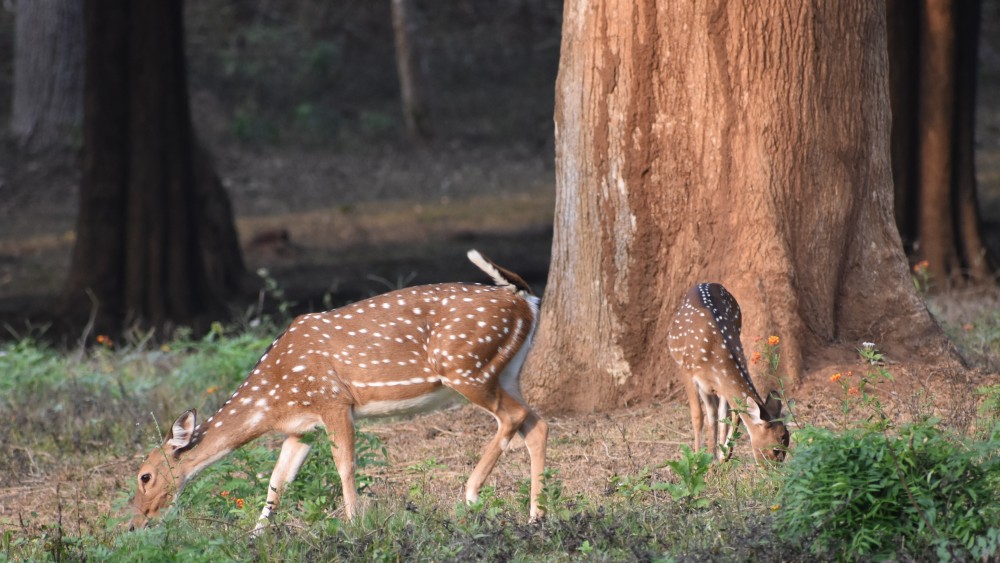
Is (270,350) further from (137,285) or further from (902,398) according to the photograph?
(137,285)

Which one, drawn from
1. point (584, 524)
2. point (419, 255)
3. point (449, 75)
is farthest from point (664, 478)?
point (449, 75)

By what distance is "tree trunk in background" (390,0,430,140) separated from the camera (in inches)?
915

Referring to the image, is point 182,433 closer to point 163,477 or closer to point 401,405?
point 163,477

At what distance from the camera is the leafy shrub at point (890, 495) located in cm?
490

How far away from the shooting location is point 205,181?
13750 millimetres

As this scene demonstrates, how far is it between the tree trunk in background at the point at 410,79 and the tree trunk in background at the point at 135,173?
1008 centimetres

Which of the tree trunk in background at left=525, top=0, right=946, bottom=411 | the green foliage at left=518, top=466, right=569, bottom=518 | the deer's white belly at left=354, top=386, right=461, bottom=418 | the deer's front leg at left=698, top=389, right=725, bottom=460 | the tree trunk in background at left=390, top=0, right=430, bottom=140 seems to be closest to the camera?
the green foliage at left=518, top=466, right=569, bottom=518

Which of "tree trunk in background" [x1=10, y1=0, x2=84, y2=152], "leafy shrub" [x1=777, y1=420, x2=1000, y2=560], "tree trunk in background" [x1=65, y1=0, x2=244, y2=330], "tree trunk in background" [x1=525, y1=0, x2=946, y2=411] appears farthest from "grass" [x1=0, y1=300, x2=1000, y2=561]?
"tree trunk in background" [x1=10, y1=0, x2=84, y2=152]

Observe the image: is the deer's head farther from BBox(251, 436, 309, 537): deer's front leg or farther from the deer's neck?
BBox(251, 436, 309, 537): deer's front leg

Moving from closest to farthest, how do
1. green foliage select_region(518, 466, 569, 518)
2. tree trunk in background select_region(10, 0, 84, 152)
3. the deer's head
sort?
green foliage select_region(518, 466, 569, 518), the deer's head, tree trunk in background select_region(10, 0, 84, 152)

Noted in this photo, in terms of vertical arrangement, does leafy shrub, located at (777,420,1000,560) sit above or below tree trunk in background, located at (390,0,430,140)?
above

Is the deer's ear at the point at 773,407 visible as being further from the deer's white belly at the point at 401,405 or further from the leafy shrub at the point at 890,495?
the deer's white belly at the point at 401,405

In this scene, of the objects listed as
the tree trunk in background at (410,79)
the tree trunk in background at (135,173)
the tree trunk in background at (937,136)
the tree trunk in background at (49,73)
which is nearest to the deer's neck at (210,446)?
the tree trunk in background at (135,173)

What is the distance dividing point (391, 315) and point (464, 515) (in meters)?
1.28
